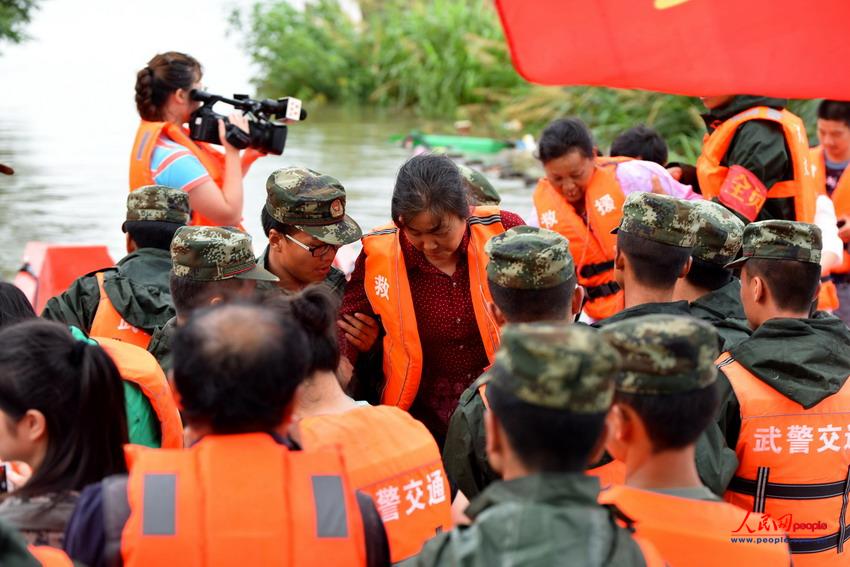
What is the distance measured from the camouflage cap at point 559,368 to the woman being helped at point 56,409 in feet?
2.69

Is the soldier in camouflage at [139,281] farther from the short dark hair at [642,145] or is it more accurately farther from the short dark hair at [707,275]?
the short dark hair at [642,145]

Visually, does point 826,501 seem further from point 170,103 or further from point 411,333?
point 170,103

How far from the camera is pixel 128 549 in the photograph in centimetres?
160

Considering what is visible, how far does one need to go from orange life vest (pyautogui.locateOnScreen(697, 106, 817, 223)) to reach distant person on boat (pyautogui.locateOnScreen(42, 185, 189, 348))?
2118mm

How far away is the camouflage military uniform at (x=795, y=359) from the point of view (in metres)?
2.45

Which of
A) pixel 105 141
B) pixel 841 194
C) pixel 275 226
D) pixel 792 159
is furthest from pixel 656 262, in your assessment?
pixel 105 141

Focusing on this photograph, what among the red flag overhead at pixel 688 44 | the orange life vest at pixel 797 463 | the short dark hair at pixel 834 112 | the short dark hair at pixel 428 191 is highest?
the red flag overhead at pixel 688 44

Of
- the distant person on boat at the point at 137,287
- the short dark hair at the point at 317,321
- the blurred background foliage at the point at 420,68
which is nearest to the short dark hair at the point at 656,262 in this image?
the short dark hair at the point at 317,321

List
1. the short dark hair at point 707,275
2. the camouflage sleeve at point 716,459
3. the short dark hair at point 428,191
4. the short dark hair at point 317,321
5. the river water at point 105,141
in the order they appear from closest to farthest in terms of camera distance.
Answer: the short dark hair at point 317,321 < the camouflage sleeve at point 716,459 < the short dark hair at point 428,191 < the short dark hair at point 707,275 < the river water at point 105,141

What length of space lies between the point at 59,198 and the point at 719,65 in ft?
26.7

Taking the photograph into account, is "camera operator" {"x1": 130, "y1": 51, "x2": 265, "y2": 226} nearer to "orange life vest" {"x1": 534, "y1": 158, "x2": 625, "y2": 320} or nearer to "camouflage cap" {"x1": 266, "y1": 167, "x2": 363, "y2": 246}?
"camouflage cap" {"x1": 266, "y1": 167, "x2": 363, "y2": 246}

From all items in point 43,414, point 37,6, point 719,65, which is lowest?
point 43,414

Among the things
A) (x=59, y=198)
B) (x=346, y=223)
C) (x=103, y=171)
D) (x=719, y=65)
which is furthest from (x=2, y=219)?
(x=719, y=65)

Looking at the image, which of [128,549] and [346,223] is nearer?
[128,549]
